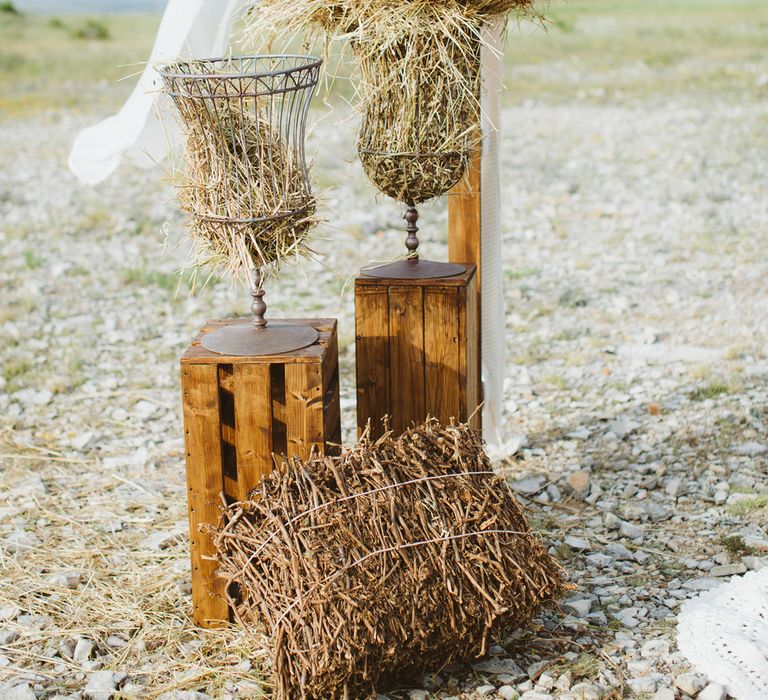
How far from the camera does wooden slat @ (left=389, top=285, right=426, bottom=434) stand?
4055mm

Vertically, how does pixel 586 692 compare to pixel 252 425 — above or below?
below

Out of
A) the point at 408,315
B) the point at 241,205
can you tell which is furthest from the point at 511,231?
the point at 241,205

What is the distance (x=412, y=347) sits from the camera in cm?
411

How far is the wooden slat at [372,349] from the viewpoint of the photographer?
4.07 m

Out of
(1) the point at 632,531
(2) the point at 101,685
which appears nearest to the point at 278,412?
(2) the point at 101,685

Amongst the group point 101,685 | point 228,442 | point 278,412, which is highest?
point 278,412

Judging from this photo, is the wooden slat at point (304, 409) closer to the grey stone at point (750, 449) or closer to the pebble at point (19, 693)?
the pebble at point (19, 693)

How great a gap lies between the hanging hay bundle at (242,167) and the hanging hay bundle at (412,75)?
41 cm

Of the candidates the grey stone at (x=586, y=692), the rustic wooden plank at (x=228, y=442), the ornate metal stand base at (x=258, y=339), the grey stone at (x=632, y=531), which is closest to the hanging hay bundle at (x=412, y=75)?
the ornate metal stand base at (x=258, y=339)

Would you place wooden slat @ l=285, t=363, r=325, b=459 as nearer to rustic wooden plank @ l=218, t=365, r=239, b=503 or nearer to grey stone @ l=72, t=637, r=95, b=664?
rustic wooden plank @ l=218, t=365, r=239, b=503

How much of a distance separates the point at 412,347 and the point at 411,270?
310mm

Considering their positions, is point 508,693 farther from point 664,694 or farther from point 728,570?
point 728,570

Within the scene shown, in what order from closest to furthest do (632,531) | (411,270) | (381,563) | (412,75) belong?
(381,563), (412,75), (411,270), (632,531)

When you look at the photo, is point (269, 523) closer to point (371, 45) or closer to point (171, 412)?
point (371, 45)
